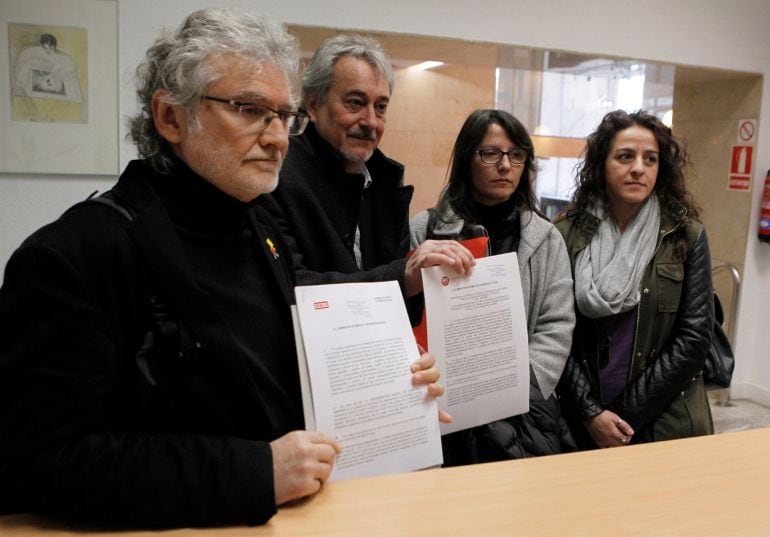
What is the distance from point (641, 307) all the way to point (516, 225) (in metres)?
0.55

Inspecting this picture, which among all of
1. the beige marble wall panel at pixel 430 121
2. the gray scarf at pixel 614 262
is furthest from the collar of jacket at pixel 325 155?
the beige marble wall panel at pixel 430 121

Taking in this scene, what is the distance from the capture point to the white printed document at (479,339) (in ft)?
5.02

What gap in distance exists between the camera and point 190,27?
1.16 m

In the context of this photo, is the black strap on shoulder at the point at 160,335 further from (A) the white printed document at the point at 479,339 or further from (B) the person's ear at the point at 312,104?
(B) the person's ear at the point at 312,104

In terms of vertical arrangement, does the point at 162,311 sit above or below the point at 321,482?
above

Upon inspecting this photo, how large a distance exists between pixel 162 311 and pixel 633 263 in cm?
180

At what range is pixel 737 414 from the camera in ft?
15.6

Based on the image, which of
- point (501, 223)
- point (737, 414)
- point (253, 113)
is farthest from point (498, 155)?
point (737, 414)

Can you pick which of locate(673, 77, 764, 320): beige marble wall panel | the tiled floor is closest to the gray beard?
the tiled floor

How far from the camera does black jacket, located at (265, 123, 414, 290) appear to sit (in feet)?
5.77

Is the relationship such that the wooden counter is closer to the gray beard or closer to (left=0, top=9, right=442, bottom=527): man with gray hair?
(left=0, top=9, right=442, bottom=527): man with gray hair

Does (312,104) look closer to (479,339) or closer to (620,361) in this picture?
(479,339)

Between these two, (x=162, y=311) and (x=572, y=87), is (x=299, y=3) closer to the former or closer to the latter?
(x=162, y=311)

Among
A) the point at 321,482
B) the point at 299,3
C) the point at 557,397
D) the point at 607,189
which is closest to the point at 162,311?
the point at 321,482
